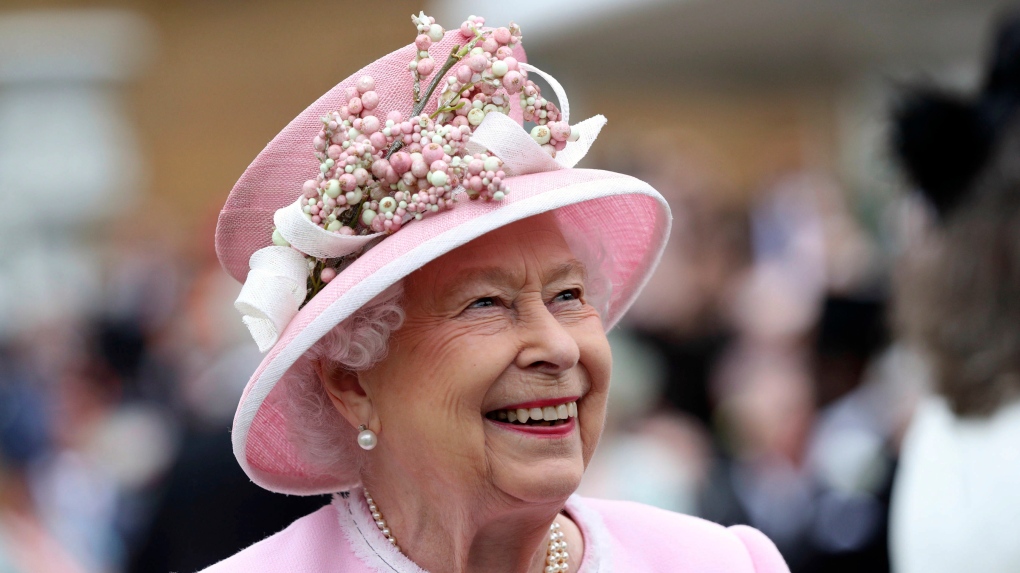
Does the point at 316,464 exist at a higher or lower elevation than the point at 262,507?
higher

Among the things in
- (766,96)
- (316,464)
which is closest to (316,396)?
(316,464)

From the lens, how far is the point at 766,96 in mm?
17688

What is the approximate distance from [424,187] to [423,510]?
667 millimetres

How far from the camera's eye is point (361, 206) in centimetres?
239

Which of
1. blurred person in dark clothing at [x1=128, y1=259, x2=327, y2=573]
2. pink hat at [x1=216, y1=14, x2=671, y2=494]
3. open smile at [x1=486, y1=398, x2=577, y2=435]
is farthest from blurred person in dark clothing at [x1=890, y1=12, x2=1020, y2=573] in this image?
blurred person in dark clothing at [x1=128, y1=259, x2=327, y2=573]

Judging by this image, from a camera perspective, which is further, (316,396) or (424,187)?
(316,396)

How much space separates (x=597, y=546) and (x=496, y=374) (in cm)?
61

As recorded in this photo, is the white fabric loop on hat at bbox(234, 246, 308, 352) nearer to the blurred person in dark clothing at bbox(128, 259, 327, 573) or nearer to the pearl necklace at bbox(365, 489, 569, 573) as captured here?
the pearl necklace at bbox(365, 489, 569, 573)

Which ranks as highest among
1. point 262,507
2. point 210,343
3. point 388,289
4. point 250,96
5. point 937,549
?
point 388,289

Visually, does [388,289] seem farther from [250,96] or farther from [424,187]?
[250,96]

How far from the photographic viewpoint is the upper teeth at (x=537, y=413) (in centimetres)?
235

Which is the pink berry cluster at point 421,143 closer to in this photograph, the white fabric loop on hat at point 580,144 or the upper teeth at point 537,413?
the white fabric loop on hat at point 580,144

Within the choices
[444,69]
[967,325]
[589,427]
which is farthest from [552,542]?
[967,325]

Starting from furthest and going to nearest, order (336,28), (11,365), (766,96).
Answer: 1. (766,96)
2. (336,28)
3. (11,365)
